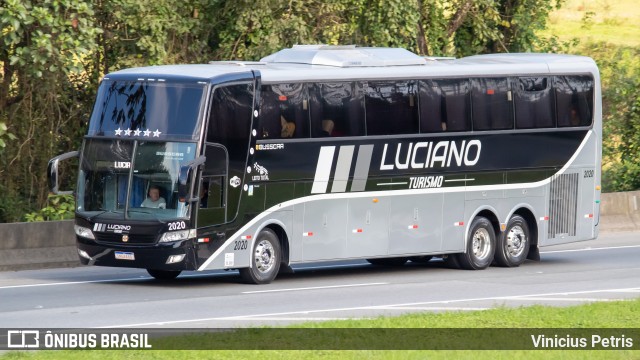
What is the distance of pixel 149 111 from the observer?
19875 mm

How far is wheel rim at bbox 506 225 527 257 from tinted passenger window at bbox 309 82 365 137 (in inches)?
161

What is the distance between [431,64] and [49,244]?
24.3ft

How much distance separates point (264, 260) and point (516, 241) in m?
5.81

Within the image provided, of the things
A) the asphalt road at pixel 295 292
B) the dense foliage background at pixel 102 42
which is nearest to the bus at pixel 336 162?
the asphalt road at pixel 295 292

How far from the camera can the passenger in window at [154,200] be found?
19562mm

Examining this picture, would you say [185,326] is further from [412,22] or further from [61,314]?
[412,22]

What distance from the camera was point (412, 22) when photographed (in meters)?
29.1

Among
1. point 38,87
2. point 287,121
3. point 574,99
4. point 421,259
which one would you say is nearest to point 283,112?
point 287,121

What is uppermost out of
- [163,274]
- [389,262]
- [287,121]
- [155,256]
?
[287,121]

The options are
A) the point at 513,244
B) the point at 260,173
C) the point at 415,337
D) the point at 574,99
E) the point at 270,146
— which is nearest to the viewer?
the point at 415,337

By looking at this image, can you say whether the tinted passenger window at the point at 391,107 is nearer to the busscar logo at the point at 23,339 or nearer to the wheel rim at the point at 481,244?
the wheel rim at the point at 481,244

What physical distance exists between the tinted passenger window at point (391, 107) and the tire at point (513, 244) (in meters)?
2.99

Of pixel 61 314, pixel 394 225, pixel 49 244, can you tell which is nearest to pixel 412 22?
pixel 394 225

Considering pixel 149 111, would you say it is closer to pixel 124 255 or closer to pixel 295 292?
pixel 124 255
